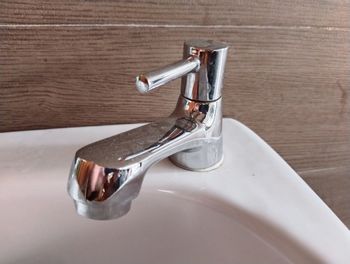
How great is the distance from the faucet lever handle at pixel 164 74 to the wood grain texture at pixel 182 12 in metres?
0.09

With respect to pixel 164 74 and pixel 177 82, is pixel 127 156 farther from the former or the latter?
pixel 177 82

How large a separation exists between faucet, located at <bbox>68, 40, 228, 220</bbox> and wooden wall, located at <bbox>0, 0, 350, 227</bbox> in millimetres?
82

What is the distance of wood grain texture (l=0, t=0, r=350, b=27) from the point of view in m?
0.35

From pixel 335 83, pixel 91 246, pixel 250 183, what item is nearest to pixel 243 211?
pixel 250 183

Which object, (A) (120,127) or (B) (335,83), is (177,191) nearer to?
(A) (120,127)

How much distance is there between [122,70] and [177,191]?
0.14m

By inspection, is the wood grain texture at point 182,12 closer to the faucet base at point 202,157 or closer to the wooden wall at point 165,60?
the wooden wall at point 165,60

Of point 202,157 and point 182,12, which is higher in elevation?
point 182,12

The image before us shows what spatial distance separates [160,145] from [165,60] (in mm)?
138

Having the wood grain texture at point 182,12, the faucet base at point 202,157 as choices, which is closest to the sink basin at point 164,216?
the faucet base at point 202,157

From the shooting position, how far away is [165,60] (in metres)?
0.40

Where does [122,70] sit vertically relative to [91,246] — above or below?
above

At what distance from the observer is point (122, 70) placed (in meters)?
0.39

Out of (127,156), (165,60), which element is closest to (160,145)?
(127,156)
